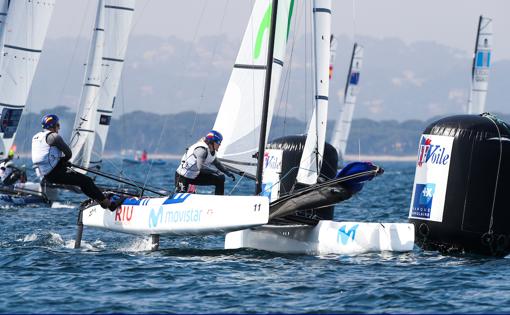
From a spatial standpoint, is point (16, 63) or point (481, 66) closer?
point (16, 63)

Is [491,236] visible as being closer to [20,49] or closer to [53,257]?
[53,257]

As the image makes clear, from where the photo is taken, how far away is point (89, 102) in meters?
29.0

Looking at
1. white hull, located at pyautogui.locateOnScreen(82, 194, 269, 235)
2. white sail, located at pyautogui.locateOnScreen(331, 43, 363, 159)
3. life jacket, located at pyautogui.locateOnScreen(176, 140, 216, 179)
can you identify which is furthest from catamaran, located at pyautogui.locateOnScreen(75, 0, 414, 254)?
white sail, located at pyautogui.locateOnScreen(331, 43, 363, 159)

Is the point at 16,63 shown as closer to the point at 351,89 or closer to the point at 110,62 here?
the point at 110,62

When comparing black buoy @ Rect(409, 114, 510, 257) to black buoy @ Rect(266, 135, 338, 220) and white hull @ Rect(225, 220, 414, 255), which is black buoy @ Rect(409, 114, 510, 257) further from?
black buoy @ Rect(266, 135, 338, 220)

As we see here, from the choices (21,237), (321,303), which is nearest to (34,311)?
(321,303)

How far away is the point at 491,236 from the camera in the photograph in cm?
1259

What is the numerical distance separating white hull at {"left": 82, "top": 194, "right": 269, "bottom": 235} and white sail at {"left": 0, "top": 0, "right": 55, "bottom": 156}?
1035 centimetres

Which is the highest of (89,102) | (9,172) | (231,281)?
(89,102)

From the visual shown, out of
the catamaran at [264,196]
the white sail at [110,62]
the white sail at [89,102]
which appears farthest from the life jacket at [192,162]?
the white sail at [110,62]

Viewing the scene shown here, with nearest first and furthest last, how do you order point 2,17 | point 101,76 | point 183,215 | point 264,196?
point 264,196
point 183,215
point 2,17
point 101,76

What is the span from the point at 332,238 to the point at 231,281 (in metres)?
2.67

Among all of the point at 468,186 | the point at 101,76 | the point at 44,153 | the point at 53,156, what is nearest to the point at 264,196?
the point at 468,186

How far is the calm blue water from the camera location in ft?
31.7
